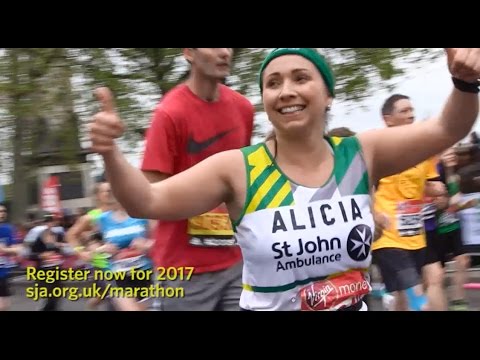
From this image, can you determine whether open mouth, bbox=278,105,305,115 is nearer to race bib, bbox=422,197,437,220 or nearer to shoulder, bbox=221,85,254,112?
shoulder, bbox=221,85,254,112

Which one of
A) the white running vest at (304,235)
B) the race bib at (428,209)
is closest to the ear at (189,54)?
the white running vest at (304,235)

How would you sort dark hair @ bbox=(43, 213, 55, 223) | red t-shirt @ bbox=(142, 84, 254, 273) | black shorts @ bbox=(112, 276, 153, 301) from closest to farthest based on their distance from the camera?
red t-shirt @ bbox=(142, 84, 254, 273) < black shorts @ bbox=(112, 276, 153, 301) < dark hair @ bbox=(43, 213, 55, 223)

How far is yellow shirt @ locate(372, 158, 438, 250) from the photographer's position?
4641 mm

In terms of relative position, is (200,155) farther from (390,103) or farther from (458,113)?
(390,103)

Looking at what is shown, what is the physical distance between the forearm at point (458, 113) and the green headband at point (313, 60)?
0.33m

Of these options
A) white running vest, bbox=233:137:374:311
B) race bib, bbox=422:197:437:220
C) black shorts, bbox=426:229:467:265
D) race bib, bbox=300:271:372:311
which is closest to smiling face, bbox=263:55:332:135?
white running vest, bbox=233:137:374:311

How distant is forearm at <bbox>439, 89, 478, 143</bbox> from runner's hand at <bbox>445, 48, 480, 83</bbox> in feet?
0.24

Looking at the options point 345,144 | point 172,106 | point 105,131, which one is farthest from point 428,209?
point 105,131

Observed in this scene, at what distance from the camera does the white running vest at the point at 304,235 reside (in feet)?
7.22

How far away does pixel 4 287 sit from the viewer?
4.69 m

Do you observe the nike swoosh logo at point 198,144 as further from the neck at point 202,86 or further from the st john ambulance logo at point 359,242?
the st john ambulance logo at point 359,242
